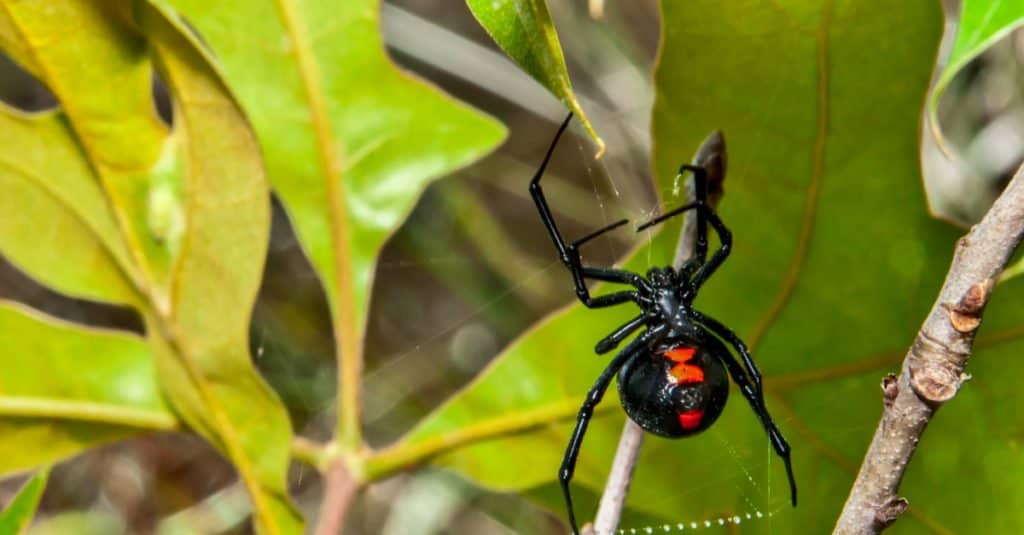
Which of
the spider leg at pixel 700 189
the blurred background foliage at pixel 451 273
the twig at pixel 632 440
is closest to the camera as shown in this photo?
the twig at pixel 632 440

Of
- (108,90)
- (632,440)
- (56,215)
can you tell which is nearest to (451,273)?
(56,215)

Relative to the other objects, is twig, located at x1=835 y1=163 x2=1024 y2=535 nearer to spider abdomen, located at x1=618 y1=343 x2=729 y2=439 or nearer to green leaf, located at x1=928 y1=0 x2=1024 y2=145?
green leaf, located at x1=928 y1=0 x2=1024 y2=145

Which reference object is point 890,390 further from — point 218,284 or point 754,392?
point 218,284

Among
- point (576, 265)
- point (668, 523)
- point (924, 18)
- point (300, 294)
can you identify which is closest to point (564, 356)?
point (576, 265)

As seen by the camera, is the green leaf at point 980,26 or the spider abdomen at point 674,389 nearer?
the green leaf at point 980,26

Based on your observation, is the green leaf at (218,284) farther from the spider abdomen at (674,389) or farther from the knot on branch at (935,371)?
the knot on branch at (935,371)

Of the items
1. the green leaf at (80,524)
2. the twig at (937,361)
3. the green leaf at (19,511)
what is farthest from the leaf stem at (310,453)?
the green leaf at (80,524)
